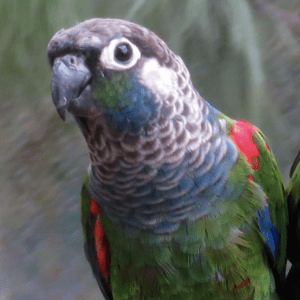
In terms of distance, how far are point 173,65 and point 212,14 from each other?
517mm

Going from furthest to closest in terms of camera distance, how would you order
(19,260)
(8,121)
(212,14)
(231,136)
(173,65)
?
(19,260) → (8,121) → (212,14) → (231,136) → (173,65)

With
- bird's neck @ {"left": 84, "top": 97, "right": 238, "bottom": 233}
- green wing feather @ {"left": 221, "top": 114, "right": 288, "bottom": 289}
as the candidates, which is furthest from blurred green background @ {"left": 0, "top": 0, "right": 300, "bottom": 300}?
bird's neck @ {"left": 84, "top": 97, "right": 238, "bottom": 233}

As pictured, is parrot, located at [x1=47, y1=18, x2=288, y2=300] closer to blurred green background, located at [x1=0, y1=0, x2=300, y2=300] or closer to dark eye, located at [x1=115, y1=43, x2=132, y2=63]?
dark eye, located at [x1=115, y1=43, x2=132, y2=63]

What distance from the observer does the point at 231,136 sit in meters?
0.72

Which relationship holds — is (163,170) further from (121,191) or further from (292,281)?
(292,281)

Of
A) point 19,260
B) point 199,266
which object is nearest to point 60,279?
point 19,260

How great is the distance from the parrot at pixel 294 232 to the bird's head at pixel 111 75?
36cm

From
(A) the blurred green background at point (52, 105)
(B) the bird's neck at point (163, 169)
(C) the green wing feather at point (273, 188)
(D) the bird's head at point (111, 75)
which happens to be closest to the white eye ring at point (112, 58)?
(D) the bird's head at point (111, 75)

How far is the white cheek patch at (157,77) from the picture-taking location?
1.84 feet

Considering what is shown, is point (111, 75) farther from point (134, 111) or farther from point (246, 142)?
point (246, 142)

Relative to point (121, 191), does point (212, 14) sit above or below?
above

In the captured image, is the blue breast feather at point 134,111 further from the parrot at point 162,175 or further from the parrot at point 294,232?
the parrot at point 294,232

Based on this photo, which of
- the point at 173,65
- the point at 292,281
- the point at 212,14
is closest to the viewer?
the point at 173,65

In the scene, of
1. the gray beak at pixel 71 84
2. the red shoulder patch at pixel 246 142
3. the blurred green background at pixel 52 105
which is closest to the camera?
the gray beak at pixel 71 84
